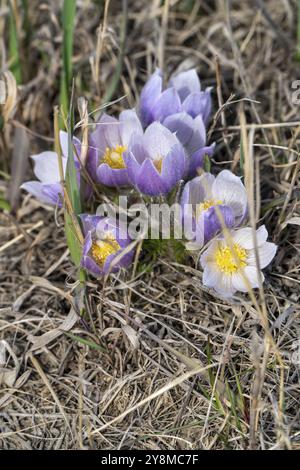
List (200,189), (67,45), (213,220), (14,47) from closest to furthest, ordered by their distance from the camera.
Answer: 1. (213,220)
2. (200,189)
3. (67,45)
4. (14,47)

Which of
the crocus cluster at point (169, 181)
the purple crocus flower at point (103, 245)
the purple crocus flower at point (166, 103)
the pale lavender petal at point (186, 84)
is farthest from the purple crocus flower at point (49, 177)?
the pale lavender petal at point (186, 84)

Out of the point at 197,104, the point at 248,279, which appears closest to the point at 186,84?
the point at 197,104

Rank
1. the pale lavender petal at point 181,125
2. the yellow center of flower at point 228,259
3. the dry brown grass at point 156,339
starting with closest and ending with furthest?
the dry brown grass at point 156,339 < the yellow center of flower at point 228,259 < the pale lavender petal at point 181,125

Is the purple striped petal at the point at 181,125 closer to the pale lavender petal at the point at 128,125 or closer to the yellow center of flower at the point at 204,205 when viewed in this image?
the pale lavender petal at the point at 128,125

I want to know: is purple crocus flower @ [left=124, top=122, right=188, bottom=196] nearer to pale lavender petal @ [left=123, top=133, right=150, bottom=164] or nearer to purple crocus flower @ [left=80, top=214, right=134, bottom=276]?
pale lavender petal @ [left=123, top=133, right=150, bottom=164]

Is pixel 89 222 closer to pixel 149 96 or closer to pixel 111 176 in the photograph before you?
pixel 111 176
